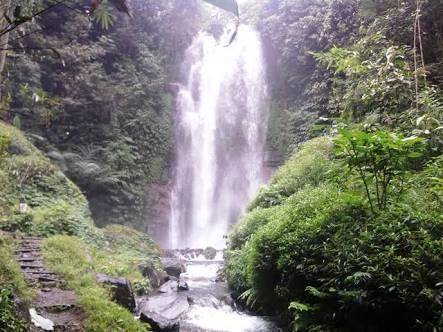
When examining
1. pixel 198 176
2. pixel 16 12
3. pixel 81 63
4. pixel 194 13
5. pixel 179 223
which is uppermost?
pixel 194 13

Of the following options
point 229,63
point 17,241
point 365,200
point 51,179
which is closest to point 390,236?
point 365,200

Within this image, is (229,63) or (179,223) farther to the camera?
(229,63)

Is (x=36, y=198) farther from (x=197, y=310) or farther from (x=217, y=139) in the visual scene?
(x=217, y=139)

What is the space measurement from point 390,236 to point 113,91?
40.9 ft

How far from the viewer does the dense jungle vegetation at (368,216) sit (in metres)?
3.39

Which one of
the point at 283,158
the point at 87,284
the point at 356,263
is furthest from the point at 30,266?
the point at 283,158

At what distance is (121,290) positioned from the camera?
5.88m

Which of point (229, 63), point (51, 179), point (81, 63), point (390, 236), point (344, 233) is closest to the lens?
point (390, 236)

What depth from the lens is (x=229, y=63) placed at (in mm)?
18391

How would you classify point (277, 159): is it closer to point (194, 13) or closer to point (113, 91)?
point (113, 91)

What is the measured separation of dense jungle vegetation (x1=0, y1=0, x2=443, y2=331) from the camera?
3613mm

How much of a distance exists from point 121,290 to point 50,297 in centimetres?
137

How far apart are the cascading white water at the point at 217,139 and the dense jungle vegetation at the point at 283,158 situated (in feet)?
2.38

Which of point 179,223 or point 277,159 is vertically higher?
point 277,159
